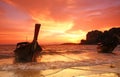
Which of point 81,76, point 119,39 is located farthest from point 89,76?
point 119,39

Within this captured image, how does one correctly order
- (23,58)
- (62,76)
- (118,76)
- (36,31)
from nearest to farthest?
(118,76)
(62,76)
(36,31)
(23,58)

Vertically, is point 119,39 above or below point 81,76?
above

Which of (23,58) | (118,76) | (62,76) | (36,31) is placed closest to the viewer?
(118,76)

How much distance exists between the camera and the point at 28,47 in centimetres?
1555

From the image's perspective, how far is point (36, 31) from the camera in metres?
14.6

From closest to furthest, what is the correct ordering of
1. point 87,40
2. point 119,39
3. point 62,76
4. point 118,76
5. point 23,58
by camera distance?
point 118,76
point 62,76
point 23,58
point 119,39
point 87,40

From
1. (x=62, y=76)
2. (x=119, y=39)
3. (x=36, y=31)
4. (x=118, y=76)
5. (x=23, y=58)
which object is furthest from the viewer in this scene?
(x=119, y=39)

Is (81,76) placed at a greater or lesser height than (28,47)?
lesser

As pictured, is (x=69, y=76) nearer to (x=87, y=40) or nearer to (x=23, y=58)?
(x=23, y=58)

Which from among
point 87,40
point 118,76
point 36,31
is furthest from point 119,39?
point 87,40

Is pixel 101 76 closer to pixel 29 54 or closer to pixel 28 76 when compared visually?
pixel 28 76

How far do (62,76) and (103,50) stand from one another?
21.0 metres

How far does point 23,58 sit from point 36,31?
304 centimetres

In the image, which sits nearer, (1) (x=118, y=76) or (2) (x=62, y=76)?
(1) (x=118, y=76)
